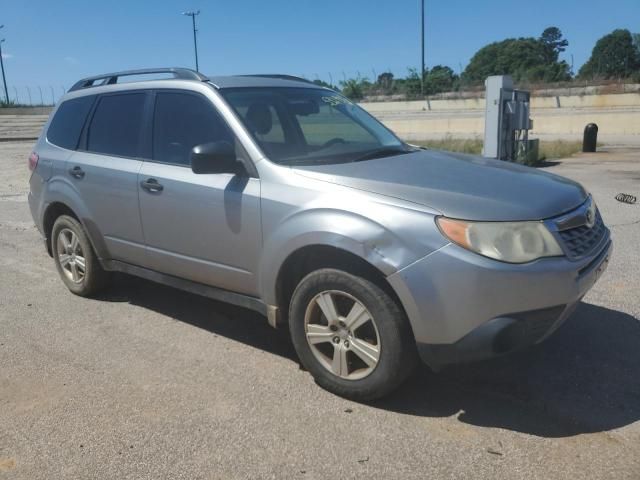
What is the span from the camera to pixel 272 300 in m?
3.75

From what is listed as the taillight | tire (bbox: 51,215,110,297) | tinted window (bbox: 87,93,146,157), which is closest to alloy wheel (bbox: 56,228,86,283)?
tire (bbox: 51,215,110,297)

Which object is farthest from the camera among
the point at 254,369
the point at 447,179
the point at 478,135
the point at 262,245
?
the point at 478,135

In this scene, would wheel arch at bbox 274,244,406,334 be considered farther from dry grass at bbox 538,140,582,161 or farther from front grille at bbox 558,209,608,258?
dry grass at bbox 538,140,582,161

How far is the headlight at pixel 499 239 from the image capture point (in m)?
2.96

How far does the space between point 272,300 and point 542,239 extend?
161 cm

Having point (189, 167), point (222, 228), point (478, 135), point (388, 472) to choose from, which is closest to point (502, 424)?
point (388, 472)

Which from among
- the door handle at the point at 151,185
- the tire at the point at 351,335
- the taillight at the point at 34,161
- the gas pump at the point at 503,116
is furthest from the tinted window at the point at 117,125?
the gas pump at the point at 503,116

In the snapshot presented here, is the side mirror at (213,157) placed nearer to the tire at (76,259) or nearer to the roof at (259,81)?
the roof at (259,81)

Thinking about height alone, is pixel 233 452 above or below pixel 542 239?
below

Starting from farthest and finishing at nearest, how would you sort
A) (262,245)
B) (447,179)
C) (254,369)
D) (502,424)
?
(254,369) < (262,245) < (447,179) < (502,424)

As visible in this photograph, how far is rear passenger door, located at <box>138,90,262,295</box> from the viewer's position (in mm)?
3814

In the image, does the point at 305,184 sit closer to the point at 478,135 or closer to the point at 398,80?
the point at 478,135

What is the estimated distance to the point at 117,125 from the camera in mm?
4883

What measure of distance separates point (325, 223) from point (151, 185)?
1.59 metres
